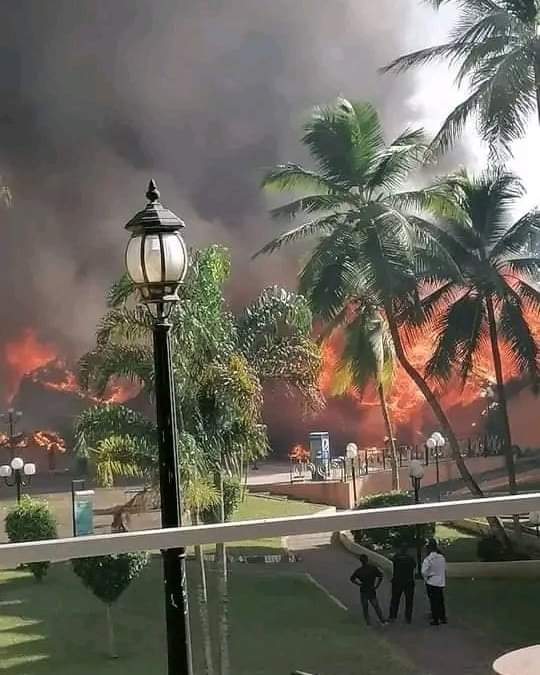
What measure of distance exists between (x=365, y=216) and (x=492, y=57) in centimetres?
74

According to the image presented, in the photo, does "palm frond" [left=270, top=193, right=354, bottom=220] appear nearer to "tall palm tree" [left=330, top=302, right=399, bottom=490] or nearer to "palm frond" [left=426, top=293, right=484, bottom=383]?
"tall palm tree" [left=330, top=302, right=399, bottom=490]

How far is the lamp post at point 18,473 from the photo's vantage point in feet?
10.6

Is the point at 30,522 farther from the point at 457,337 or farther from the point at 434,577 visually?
the point at 457,337

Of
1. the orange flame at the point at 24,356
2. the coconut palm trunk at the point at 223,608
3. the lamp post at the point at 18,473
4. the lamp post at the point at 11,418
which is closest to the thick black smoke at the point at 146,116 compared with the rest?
the orange flame at the point at 24,356

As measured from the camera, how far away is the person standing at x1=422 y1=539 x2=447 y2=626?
8.93ft

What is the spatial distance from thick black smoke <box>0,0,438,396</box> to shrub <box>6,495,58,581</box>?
1.70ft

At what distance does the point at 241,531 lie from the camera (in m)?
2.32

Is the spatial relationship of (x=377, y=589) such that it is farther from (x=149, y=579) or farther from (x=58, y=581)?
(x=58, y=581)

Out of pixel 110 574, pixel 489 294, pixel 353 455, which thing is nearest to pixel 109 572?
pixel 110 574

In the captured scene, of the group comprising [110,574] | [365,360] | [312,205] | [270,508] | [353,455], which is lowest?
[110,574]

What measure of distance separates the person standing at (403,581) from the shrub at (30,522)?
1.14m

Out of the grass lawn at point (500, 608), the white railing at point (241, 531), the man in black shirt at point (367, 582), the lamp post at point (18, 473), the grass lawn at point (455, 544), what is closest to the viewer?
the white railing at point (241, 531)

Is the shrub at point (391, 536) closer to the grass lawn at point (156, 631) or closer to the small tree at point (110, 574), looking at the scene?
the grass lawn at point (156, 631)

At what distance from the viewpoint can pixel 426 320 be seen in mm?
3598
